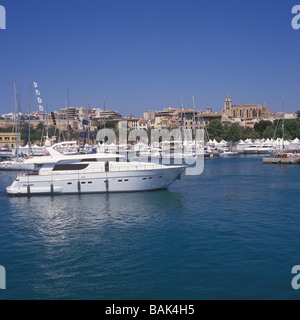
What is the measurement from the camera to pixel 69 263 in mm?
13031

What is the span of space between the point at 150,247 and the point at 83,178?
1300cm

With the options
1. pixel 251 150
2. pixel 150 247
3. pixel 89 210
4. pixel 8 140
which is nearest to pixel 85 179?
pixel 89 210

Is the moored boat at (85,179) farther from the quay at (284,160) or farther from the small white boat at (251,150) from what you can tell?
the small white boat at (251,150)

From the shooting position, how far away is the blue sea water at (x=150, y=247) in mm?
11000

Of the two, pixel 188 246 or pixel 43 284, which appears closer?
pixel 43 284

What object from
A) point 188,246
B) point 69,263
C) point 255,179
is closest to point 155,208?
point 188,246

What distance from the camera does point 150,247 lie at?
14.6 meters

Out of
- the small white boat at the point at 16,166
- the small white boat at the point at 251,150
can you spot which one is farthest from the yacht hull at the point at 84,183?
the small white boat at the point at 251,150

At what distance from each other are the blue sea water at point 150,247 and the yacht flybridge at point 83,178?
1.39m

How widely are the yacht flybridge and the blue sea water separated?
1395 millimetres

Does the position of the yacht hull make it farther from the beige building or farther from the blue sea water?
the beige building

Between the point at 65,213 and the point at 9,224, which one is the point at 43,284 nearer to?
the point at 9,224

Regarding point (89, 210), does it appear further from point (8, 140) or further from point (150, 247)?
point (8, 140)
